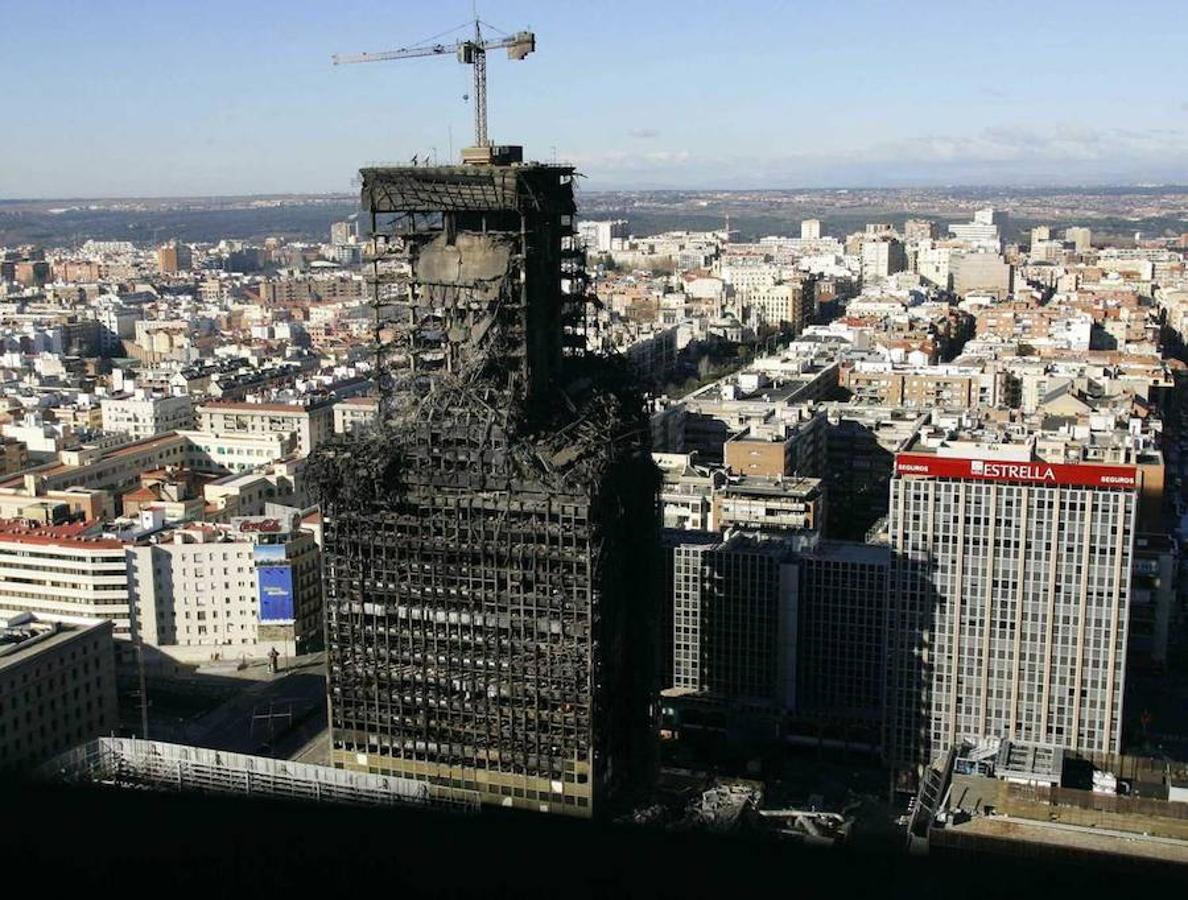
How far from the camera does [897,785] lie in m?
14.4

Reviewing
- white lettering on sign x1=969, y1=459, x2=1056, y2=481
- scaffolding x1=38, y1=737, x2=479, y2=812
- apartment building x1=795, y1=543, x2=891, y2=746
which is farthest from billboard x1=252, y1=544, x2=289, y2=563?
white lettering on sign x1=969, y1=459, x2=1056, y2=481

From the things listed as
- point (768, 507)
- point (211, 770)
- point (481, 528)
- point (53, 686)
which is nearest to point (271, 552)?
point (53, 686)

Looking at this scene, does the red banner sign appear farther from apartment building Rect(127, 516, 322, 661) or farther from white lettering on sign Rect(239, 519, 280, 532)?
apartment building Rect(127, 516, 322, 661)

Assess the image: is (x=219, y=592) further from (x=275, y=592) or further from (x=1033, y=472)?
(x=1033, y=472)

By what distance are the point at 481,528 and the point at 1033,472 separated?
19.2 ft

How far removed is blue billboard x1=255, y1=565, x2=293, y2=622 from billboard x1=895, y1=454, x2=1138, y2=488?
8771 mm

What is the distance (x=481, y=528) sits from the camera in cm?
1095

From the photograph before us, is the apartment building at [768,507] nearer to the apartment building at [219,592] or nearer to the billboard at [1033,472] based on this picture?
the billboard at [1033,472]

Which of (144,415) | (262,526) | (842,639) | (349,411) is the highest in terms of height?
(349,411)

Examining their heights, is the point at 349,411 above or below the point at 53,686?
above

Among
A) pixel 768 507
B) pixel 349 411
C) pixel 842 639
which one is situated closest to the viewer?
pixel 842 639

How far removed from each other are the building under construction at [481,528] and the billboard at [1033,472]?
3.58 m

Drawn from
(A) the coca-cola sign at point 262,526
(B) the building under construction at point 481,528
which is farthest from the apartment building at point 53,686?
(B) the building under construction at point 481,528

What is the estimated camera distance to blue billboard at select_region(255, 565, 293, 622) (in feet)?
58.9
